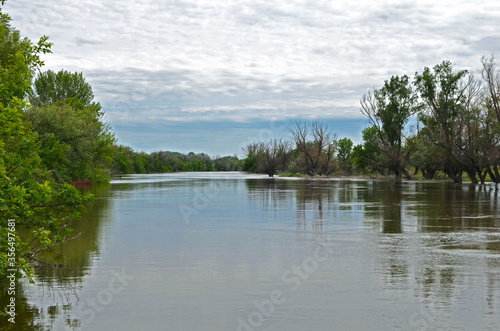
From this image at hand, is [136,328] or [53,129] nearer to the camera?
[136,328]

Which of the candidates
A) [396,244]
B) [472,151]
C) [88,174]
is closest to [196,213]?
[396,244]

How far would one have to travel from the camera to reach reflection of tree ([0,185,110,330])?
6750 millimetres

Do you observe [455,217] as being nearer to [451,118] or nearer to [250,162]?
[451,118]

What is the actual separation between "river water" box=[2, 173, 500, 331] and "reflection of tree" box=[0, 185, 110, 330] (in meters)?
0.02

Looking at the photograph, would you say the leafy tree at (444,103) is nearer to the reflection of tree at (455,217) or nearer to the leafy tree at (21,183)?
the reflection of tree at (455,217)

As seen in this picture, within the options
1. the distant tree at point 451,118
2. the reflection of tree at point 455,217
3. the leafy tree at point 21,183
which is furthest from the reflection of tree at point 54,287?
the distant tree at point 451,118

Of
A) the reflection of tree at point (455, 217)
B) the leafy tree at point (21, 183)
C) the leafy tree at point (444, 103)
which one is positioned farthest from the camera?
the leafy tree at point (444, 103)

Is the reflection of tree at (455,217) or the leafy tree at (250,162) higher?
the leafy tree at (250,162)

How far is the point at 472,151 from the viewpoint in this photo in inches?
2251

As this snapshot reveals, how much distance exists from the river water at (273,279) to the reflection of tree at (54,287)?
0.08 feet

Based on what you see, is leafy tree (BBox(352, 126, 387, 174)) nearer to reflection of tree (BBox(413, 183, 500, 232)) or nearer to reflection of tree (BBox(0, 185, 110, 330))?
reflection of tree (BBox(413, 183, 500, 232))

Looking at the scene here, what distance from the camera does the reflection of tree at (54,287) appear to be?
22.1ft

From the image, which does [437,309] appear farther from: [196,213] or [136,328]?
[196,213]

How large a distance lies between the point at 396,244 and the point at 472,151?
49214 millimetres
